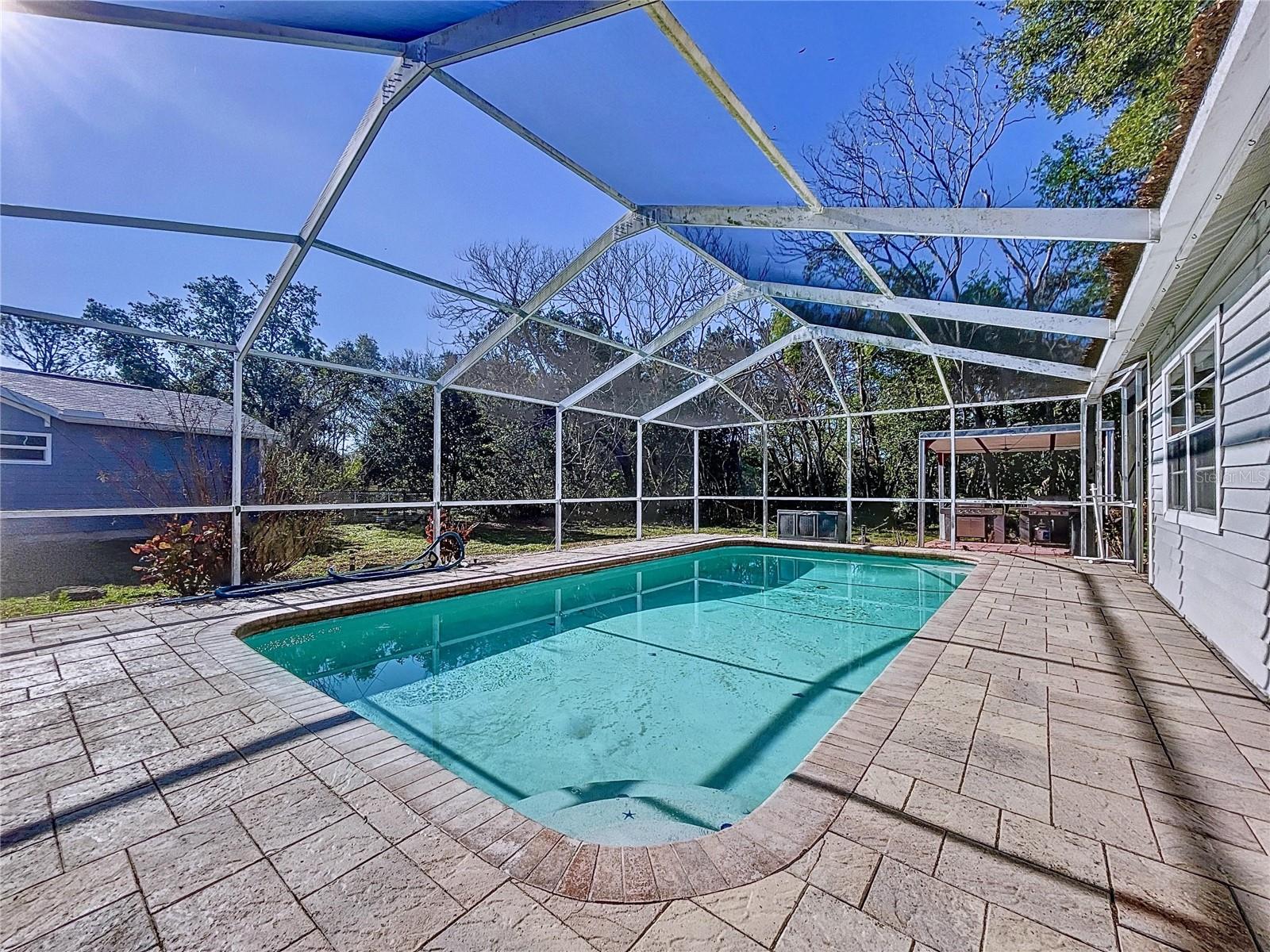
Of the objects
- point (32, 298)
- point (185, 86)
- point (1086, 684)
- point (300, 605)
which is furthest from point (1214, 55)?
point (32, 298)

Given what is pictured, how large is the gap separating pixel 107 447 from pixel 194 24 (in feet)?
16.3

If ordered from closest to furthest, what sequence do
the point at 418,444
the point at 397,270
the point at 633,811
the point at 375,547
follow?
1. the point at 633,811
2. the point at 397,270
3. the point at 375,547
4. the point at 418,444

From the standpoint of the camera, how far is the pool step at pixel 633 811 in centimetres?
229

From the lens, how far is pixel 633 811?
8.15ft

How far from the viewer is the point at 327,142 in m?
3.69

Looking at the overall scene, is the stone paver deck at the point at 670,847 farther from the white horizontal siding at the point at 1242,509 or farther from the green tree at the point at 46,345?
the green tree at the point at 46,345

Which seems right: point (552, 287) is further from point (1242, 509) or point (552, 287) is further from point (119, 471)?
point (1242, 509)

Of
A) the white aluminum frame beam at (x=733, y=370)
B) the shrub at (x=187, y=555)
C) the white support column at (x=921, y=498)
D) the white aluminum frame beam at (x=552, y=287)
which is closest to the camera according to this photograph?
the white aluminum frame beam at (x=552, y=287)

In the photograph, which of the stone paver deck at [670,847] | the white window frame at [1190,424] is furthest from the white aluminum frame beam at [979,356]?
the stone paver deck at [670,847]

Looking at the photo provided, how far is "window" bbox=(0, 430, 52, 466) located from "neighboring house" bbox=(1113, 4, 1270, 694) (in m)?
8.47

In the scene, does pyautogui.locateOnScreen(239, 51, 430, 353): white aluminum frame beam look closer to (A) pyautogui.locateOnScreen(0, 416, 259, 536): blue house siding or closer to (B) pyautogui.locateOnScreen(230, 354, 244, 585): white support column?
(B) pyautogui.locateOnScreen(230, 354, 244, 585): white support column

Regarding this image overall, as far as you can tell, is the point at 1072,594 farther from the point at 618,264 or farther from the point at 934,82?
the point at 618,264

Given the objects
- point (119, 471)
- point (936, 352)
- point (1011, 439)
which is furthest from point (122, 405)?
point (1011, 439)

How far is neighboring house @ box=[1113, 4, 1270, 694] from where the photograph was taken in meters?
2.22
